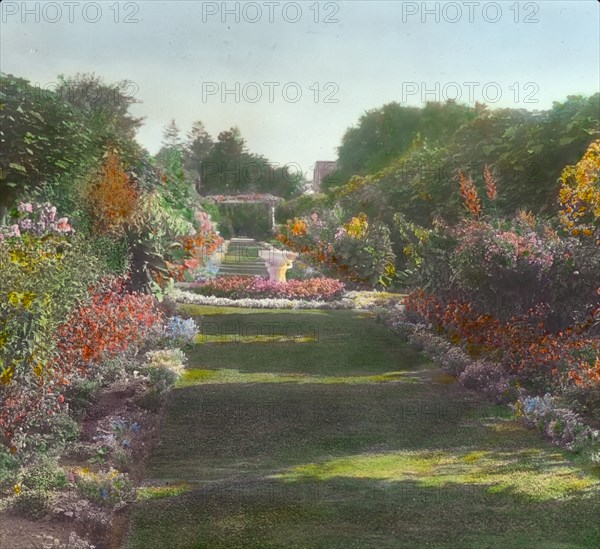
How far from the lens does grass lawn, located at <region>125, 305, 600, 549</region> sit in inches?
201

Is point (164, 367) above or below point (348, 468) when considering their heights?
above

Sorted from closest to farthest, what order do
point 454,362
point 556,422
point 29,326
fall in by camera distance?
point 29,326 → point 556,422 → point 454,362

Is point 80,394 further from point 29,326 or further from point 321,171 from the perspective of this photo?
point 321,171

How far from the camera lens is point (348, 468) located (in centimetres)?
650

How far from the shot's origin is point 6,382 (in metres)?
6.57

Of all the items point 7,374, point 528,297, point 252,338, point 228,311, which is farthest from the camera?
point 228,311

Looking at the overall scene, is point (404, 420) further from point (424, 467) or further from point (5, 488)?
point (5, 488)

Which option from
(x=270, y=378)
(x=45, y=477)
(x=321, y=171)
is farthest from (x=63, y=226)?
(x=321, y=171)

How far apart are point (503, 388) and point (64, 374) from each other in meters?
4.69

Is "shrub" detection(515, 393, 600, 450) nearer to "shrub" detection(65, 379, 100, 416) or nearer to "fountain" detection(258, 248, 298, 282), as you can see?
"shrub" detection(65, 379, 100, 416)

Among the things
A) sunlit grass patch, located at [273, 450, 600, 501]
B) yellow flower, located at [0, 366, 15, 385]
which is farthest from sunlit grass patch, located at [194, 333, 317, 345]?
sunlit grass patch, located at [273, 450, 600, 501]

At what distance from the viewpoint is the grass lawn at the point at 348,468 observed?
5113mm

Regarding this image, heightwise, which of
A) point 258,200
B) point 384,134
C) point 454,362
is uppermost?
point 384,134

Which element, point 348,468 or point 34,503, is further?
point 348,468
